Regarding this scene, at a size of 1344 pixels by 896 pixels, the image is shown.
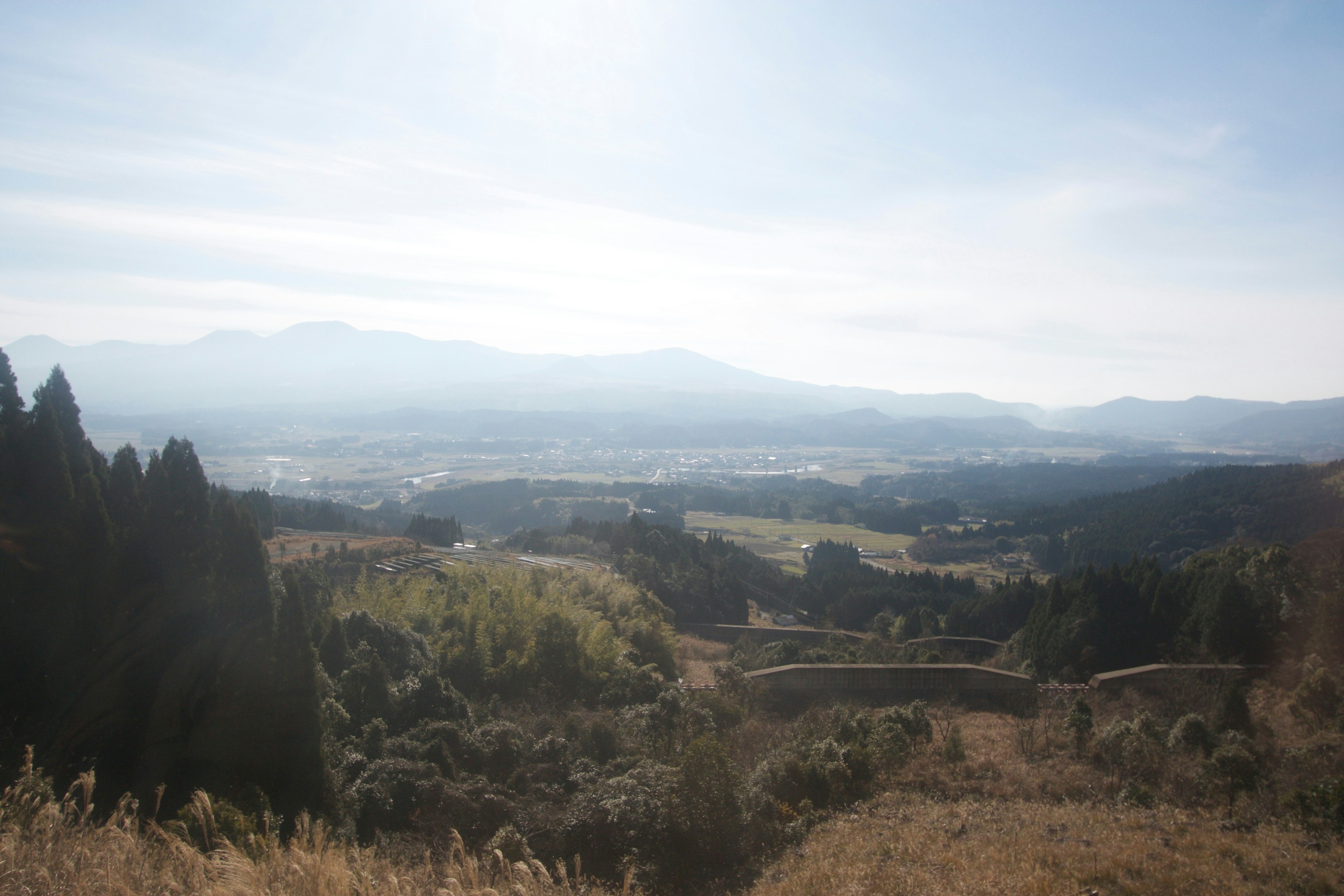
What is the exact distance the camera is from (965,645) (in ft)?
99.8

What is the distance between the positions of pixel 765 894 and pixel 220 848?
5.60 m

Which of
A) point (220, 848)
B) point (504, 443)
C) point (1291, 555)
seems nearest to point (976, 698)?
point (1291, 555)

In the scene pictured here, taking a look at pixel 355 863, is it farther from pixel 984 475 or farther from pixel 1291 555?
pixel 984 475

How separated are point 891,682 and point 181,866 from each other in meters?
16.5

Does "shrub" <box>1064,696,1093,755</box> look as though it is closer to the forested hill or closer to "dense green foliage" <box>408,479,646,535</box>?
the forested hill

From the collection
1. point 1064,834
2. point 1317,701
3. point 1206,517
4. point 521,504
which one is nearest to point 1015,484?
point 1206,517

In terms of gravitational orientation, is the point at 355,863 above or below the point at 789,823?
above

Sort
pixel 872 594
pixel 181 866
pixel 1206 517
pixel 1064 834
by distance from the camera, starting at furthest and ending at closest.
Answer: pixel 1206 517 → pixel 872 594 → pixel 1064 834 → pixel 181 866

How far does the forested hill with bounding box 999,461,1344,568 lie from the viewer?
53719 mm

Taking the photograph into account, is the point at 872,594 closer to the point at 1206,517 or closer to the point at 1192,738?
the point at 1192,738

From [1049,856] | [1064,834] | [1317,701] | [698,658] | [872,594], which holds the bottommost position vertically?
[872,594]

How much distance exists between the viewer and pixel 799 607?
4447 centimetres

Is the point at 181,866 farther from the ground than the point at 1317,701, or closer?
farther from the ground

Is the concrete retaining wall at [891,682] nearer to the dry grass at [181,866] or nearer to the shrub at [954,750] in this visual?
the shrub at [954,750]
